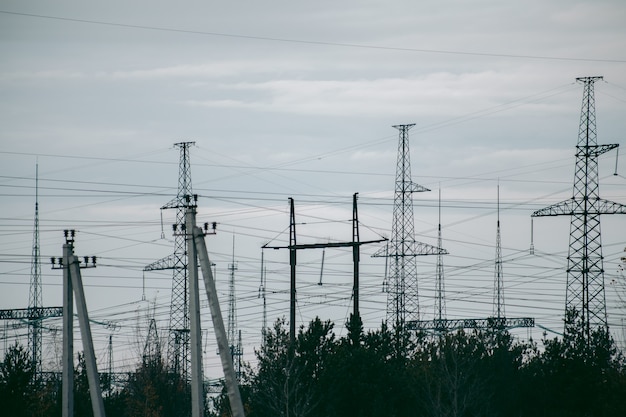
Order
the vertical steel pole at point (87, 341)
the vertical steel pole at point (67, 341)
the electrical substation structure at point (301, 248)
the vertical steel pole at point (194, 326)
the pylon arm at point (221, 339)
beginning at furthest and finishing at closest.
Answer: the electrical substation structure at point (301, 248) < the vertical steel pole at point (67, 341) < the vertical steel pole at point (87, 341) < the vertical steel pole at point (194, 326) < the pylon arm at point (221, 339)

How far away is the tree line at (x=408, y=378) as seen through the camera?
6619 cm

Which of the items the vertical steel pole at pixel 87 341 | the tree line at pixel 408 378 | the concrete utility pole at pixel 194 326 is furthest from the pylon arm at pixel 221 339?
the tree line at pixel 408 378

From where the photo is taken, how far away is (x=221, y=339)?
36.5 meters

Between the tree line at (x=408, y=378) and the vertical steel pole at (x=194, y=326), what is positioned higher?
the vertical steel pole at (x=194, y=326)

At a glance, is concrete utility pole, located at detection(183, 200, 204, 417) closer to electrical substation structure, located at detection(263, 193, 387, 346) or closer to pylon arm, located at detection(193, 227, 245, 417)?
pylon arm, located at detection(193, 227, 245, 417)

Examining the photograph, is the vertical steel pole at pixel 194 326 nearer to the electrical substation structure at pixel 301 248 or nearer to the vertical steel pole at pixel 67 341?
the vertical steel pole at pixel 67 341

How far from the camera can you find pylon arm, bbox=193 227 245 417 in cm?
3578

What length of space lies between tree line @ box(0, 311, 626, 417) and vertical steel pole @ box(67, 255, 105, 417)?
1495cm

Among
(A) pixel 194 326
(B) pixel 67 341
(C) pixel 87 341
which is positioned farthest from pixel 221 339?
(B) pixel 67 341

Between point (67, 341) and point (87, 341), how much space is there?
3.47 feet

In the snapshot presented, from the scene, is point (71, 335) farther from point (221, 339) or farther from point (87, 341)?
point (221, 339)

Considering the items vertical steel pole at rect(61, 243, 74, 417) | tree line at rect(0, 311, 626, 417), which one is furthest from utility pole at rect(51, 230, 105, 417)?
tree line at rect(0, 311, 626, 417)

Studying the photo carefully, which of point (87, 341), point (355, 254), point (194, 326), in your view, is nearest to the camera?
point (194, 326)

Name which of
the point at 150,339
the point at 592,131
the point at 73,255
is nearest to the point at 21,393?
the point at 73,255
